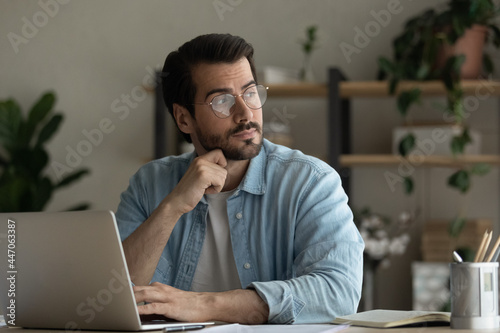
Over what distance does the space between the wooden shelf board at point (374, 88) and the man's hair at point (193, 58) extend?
148 centimetres

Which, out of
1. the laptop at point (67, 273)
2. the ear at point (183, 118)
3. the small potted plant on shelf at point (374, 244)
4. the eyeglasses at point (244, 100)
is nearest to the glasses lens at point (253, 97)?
the eyeglasses at point (244, 100)

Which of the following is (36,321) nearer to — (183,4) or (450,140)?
(450,140)

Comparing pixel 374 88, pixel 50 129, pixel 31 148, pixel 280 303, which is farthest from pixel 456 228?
pixel 31 148

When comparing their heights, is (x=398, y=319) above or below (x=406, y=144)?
below

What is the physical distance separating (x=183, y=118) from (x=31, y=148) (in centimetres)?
227

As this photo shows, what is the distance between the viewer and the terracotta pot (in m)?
3.27

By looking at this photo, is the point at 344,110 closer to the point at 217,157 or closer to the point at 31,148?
the point at 31,148

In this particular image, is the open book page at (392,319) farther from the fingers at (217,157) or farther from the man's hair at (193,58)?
the man's hair at (193,58)

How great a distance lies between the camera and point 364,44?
3.65 m

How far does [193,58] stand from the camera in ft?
6.31

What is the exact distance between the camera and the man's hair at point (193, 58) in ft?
6.15

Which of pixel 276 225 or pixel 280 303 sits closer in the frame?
pixel 280 303

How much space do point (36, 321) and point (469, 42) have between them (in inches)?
101

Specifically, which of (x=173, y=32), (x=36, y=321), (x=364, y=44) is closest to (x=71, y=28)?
(x=173, y=32)
